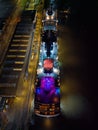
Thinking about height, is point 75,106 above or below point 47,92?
below

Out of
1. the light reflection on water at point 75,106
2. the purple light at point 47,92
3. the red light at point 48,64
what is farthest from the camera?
the red light at point 48,64

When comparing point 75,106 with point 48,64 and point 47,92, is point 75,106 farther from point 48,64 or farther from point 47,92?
point 48,64

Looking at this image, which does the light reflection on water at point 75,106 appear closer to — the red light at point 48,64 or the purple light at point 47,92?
the purple light at point 47,92

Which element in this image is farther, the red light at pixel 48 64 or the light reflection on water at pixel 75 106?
Answer: the red light at pixel 48 64

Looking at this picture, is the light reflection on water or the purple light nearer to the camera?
the purple light

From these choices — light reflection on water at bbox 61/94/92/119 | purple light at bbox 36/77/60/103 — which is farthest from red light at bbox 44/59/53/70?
light reflection on water at bbox 61/94/92/119

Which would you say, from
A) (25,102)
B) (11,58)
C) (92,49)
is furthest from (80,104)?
(92,49)

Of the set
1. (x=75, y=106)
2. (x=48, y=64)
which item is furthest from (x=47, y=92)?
(x=75, y=106)

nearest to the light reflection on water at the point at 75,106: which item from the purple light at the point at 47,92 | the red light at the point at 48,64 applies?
A: the purple light at the point at 47,92

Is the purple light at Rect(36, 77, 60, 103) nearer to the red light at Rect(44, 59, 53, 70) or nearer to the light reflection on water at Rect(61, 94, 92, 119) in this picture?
the red light at Rect(44, 59, 53, 70)

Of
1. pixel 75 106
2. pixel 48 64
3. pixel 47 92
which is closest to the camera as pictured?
pixel 47 92

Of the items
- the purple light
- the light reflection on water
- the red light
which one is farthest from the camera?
the red light
